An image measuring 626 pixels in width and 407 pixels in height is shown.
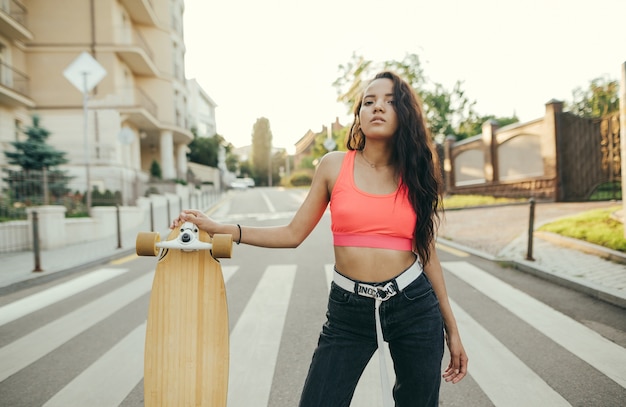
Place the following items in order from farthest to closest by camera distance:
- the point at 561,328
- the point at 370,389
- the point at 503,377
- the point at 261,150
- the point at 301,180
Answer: the point at 261,150 → the point at 301,180 → the point at 561,328 → the point at 503,377 → the point at 370,389

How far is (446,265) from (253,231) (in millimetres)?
6190

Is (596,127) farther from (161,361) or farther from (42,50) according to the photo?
(42,50)

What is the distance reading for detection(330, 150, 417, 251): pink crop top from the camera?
73.8 inches

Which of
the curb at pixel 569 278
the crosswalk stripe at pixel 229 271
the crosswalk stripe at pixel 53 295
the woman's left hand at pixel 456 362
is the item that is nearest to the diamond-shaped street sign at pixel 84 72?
the crosswalk stripe at pixel 53 295

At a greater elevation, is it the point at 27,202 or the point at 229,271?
the point at 27,202

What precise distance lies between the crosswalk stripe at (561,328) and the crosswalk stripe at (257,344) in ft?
8.01

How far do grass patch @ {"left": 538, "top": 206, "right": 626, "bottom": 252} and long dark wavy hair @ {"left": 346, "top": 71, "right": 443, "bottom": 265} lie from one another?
6.66m

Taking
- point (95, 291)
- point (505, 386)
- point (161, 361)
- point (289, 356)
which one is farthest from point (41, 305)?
point (505, 386)

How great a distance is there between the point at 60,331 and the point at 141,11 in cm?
2998

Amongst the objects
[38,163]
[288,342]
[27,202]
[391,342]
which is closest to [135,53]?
[38,163]

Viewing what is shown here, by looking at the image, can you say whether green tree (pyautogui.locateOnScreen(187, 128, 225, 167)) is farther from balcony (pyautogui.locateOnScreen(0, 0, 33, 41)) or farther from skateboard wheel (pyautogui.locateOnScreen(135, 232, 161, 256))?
skateboard wheel (pyautogui.locateOnScreen(135, 232, 161, 256))

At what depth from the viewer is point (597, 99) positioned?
122ft

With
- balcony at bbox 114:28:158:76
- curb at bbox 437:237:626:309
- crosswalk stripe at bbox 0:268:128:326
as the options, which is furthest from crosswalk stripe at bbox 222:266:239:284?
balcony at bbox 114:28:158:76

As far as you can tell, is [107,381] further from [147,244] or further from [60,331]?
[147,244]
